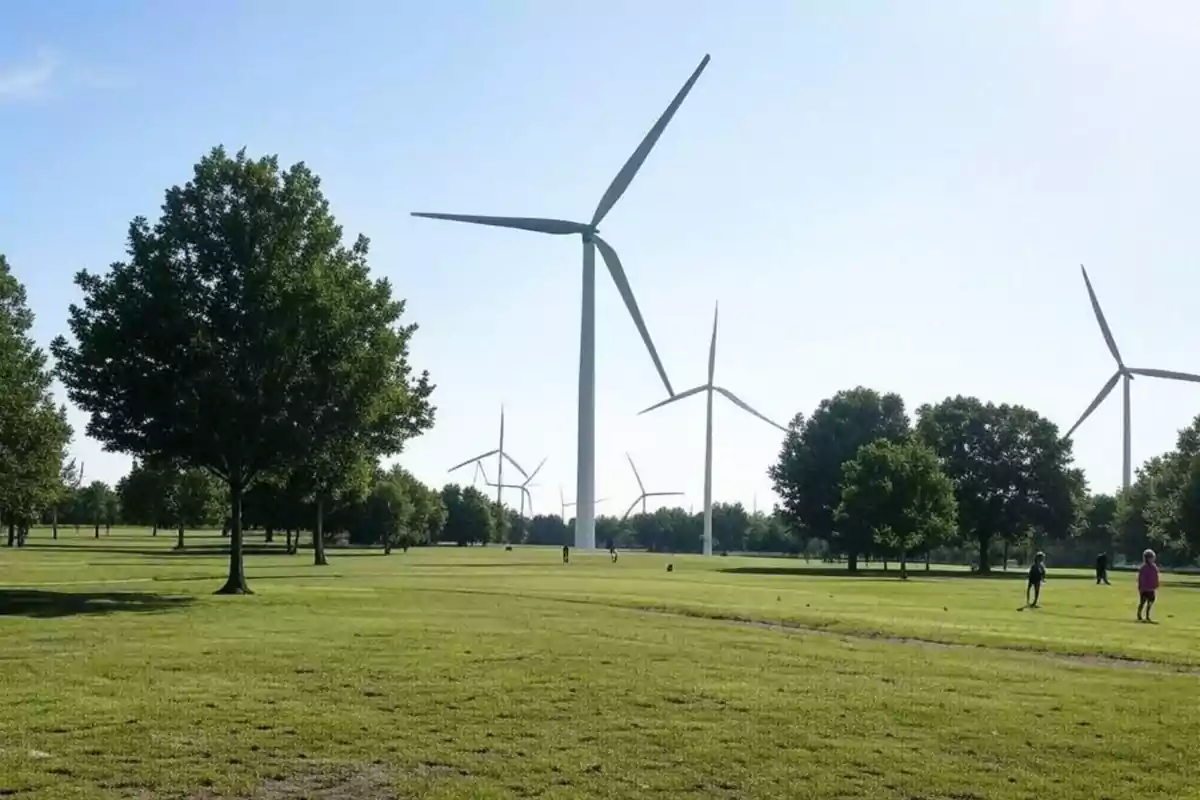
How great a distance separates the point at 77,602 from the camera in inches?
1405

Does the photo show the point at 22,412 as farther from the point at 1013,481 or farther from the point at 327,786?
the point at 1013,481

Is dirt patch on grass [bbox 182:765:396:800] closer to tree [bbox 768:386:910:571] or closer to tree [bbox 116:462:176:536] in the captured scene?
tree [bbox 768:386:910:571]

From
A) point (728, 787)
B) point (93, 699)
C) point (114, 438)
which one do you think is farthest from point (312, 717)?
point (114, 438)

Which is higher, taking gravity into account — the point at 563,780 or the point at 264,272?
the point at 264,272

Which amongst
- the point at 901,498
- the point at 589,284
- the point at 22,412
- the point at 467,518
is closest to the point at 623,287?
the point at 589,284

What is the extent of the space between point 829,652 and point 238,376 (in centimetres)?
2270

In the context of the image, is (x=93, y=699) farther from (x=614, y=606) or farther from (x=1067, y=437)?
(x=1067, y=437)

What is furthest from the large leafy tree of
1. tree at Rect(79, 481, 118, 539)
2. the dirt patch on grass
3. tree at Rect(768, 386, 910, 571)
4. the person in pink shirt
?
tree at Rect(79, 481, 118, 539)

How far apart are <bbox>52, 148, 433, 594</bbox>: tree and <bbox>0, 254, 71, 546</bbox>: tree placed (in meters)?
17.0

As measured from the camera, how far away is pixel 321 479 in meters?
45.2

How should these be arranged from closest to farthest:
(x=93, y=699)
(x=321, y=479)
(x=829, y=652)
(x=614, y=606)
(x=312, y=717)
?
(x=312, y=717)
(x=93, y=699)
(x=829, y=652)
(x=614, y=606)
(x=321, y=479)

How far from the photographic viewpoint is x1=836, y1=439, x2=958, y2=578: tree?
88688 millimetres

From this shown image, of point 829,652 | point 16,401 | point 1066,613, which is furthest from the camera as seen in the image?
point 16,401

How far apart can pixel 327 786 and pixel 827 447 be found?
108 m
